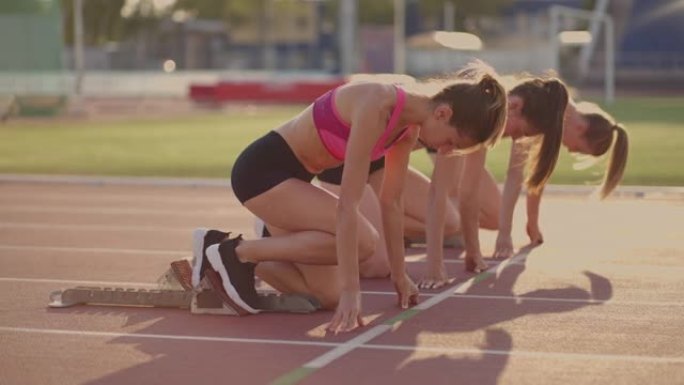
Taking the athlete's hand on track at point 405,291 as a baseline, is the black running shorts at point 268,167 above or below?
above

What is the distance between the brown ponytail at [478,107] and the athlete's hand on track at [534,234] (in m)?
3.86

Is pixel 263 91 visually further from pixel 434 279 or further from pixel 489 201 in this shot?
pixel 434 279

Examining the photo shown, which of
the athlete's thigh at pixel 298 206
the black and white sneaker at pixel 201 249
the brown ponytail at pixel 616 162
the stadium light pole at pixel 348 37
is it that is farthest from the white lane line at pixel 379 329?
the stadium light pole at pixel 348 37

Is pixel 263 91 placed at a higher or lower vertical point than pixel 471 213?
lower

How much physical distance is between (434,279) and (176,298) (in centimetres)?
160

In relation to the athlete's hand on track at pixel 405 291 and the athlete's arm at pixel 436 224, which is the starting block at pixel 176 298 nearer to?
the athlete's hand on track at pixel 405 291

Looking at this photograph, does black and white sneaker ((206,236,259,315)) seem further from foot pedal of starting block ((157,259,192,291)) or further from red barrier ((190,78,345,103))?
red barrier ((190,78,345,103))

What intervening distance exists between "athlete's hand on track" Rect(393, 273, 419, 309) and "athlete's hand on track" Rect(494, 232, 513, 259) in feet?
7.46

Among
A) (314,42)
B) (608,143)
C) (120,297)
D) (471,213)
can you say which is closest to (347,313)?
(120,297)


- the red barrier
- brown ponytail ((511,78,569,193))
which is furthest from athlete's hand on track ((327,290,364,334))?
the red barrier

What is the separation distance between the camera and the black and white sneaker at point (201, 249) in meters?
8.07

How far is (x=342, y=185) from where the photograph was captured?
730cm

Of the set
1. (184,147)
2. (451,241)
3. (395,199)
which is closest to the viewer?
(395,199)

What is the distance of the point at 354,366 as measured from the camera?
261 inches
